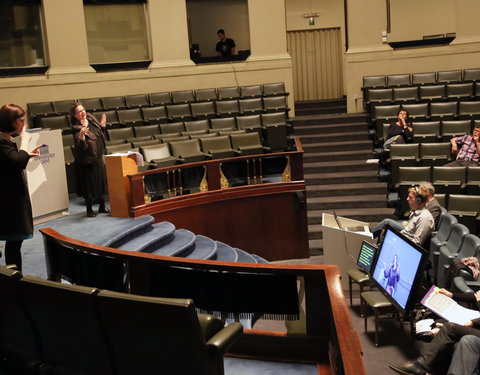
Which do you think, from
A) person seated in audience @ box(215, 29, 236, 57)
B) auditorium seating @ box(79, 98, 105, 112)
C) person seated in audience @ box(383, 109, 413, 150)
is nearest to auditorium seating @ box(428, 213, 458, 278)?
person seated in audience @ box(383, 109, 413, 150)

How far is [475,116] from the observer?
7.31 m

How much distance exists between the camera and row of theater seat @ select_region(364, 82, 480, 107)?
802 cm

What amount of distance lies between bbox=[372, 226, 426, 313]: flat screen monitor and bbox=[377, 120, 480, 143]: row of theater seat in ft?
11.1

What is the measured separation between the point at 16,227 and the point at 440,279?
2880mm

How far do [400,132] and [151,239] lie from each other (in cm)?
364

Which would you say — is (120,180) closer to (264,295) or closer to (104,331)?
(264,295)

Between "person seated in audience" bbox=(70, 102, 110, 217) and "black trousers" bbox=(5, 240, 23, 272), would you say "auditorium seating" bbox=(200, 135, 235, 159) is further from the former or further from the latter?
"black trousers" bbox=(5, 240, 23, 272)

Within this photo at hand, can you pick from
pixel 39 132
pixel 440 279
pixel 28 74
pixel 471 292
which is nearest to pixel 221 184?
pixel 39 132

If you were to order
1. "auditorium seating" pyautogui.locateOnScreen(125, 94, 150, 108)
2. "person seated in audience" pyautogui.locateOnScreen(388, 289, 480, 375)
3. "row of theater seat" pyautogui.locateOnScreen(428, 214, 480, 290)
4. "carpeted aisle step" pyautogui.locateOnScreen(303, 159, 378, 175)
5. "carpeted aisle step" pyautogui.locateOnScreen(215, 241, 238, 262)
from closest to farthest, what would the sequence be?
"person seated in audience" pyautogui.locateOnScreen(388, 289, 480, 375) → "row of theater seat" pyautogui.locateOnScreen(428, 214, 480, 290) → "carpeted aisle step" pyautogui.locateOnScreen(215, 241, 238, 262) → "carpeted aisle step" pyautogui.locateOnScreen(303, 159, 378, 175) → "auditorium seating" pyautogui.locateOnScreen(125, 94, 150, 108)

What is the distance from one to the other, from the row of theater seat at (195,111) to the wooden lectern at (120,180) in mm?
2679

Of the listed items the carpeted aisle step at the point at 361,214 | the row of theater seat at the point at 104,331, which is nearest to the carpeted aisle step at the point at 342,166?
the carpeted aisle step at the point at 361,214

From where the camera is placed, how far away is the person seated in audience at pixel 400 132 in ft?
22.8

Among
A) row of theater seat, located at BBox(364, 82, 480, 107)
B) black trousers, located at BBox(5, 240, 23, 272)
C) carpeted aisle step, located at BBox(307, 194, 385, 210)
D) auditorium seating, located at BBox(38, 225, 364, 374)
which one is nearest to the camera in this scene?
auditorium seating, located at BBox(38, 225, 364, 374)

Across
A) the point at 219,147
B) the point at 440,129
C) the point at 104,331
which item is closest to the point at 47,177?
the point at 219,147
